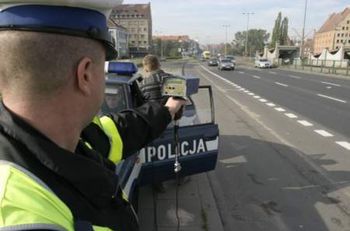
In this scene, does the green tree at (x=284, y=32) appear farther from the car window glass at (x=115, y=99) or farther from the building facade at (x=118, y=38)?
the car window glass at (x=115, y=99)

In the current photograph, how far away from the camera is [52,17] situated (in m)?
1.26

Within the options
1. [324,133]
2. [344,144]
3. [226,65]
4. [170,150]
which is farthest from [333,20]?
[170,150]

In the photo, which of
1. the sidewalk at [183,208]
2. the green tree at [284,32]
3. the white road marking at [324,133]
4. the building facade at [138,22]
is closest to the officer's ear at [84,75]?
the sidewalk at [183,208]

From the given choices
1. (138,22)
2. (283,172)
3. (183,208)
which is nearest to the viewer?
(183,208)

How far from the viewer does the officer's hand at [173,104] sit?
8.28 feet

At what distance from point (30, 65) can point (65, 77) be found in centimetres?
10

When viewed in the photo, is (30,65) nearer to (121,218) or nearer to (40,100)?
(40,100)

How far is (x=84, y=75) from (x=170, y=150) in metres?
3.64

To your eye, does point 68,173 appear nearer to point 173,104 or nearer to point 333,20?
point 173,104

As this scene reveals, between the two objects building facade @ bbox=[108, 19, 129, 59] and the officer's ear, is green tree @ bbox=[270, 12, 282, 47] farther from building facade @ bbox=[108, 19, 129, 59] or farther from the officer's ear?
the officer's ear

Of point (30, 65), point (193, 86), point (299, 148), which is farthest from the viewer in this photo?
point (299, 148)

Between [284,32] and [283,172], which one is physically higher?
[283,172]

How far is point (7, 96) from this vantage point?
1248 mm

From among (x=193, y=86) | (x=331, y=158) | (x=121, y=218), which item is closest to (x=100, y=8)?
(x=121, y=218)
